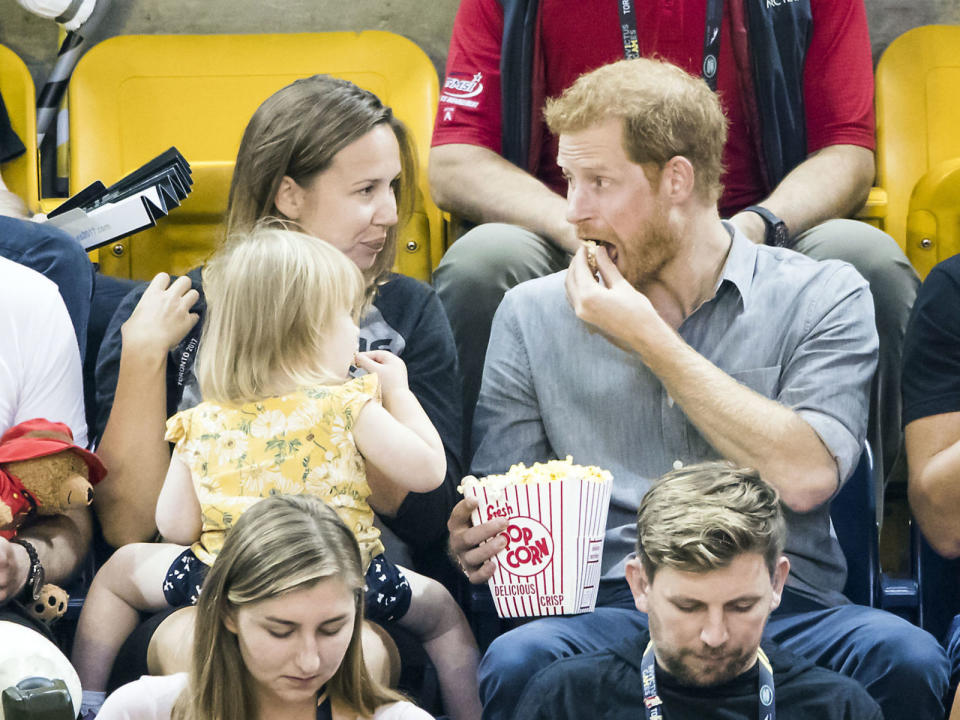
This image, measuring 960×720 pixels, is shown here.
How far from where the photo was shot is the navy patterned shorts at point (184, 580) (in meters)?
2.07

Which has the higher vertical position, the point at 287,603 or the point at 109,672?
the point at 287,603

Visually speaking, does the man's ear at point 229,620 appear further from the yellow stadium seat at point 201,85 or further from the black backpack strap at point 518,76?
the yellow stadium seat at point 201,85

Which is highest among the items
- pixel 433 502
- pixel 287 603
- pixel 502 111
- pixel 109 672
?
pixel 502 111

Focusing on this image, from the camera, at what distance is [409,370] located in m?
2.46

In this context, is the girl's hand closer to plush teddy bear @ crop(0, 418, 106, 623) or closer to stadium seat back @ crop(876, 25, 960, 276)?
plush teddy bear @ crop(0, 418, 106, 623)

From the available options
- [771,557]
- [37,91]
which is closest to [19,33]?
[37,91]

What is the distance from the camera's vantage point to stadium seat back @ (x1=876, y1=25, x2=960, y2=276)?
345cm

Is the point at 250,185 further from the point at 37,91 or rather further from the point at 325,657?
the point at 37,91

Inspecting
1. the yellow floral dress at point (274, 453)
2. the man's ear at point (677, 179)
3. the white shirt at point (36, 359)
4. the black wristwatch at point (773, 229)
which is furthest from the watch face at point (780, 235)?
the white shirt at point (36, 359)

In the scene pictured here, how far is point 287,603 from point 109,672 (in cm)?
53

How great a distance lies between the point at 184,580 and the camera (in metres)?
2.08

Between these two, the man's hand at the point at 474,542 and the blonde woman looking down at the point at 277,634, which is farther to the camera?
the man's hand at the point at 474,542

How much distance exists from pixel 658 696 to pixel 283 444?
656mm

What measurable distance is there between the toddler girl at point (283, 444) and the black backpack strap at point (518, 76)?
3.32 feet
